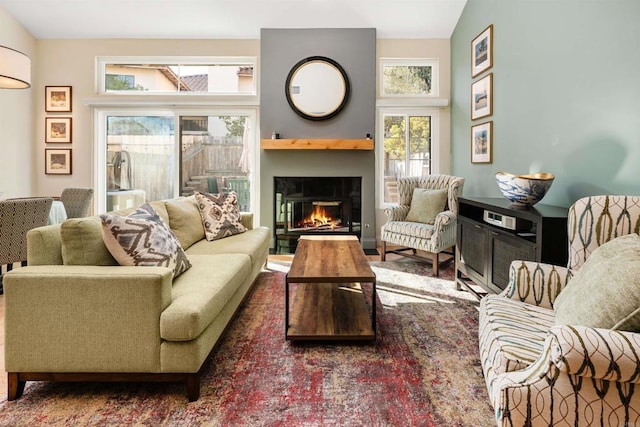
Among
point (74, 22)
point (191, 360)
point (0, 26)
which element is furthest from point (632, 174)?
point (0, 26)

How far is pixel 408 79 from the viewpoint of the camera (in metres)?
5.63

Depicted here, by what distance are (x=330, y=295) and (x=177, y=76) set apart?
4200 millimetres

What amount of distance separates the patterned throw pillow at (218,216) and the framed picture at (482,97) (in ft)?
9.72

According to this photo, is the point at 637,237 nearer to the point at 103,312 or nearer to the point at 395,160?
the point at 103,312

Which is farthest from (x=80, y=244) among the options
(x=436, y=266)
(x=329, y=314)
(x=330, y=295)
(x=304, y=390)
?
(x=436, y=266)

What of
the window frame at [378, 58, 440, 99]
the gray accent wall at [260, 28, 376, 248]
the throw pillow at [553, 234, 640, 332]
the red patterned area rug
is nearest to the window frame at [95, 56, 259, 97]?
the gray accent wall at [260, 28, 376, 248]

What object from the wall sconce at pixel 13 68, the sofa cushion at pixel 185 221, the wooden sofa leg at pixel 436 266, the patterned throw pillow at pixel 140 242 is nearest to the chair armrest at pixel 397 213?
the wooden sofa leg at pixel 436 266

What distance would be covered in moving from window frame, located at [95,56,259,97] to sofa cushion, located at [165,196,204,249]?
2522 mm

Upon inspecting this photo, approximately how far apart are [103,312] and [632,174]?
9.55ft

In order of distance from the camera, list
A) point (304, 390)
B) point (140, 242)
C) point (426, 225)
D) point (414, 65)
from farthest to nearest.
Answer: point (414, 65)
point (426, 225)
point (140, 242)
point (304, 390)

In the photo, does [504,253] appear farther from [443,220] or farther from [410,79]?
[410,79]

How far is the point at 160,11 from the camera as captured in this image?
500 centimetres

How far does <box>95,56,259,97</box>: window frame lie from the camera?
5.51 m

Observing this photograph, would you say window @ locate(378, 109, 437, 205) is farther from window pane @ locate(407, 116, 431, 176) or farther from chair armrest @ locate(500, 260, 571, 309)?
→ chair armrest @ locate(500, 260, 571, 309)
